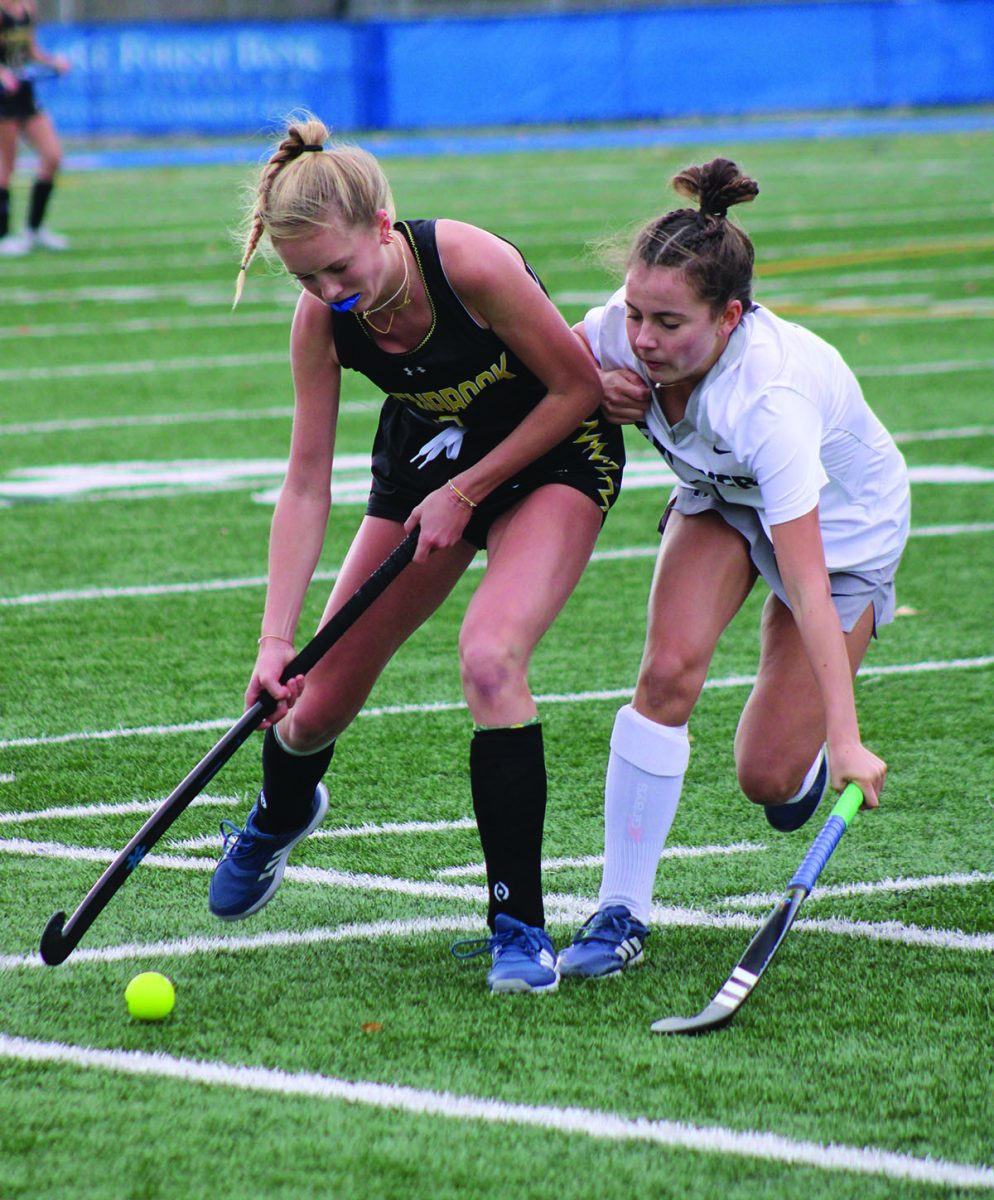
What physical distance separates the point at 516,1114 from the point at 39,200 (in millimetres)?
15841

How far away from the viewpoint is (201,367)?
1302cm

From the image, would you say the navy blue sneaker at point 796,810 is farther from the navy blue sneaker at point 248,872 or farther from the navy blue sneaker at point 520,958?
the navy blue sneaker at point 248,872

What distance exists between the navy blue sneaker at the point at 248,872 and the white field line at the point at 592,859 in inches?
15.9

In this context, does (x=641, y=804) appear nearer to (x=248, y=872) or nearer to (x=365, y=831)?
(x=248, y=872)

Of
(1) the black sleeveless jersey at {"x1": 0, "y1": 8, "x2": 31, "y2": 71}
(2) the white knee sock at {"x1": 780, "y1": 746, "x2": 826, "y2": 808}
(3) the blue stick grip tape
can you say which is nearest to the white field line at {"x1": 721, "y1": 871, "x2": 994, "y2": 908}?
(2) the white knee sock at {"x1": 780, "y1": 746, "x2": 826, "y2": 808}

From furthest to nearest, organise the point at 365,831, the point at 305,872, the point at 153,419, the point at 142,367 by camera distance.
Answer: the point at 142,367 < the point at 153,419 < the point at 365,831 < the point at 305,872

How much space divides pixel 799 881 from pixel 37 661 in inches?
134

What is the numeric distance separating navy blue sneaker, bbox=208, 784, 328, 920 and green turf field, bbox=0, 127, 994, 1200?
0.05 meters

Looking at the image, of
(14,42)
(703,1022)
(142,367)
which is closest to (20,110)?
(14,42)

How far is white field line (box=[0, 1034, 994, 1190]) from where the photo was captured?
10.1 ft

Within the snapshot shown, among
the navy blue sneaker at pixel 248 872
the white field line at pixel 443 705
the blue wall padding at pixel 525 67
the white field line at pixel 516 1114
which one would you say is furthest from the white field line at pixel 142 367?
the blue wall padding at pixel 525 67

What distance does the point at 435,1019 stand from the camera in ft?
12.2

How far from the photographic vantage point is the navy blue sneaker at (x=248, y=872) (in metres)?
4.26

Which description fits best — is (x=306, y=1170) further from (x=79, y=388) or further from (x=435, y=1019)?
(x=79, y=388)
